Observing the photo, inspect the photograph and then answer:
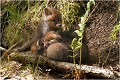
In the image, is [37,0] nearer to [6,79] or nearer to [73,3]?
[73,3]

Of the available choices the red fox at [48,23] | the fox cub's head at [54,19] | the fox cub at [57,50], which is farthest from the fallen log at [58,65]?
the fox cub's head at [54,19]

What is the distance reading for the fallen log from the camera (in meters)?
3.97

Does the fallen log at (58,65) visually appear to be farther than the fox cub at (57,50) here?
No

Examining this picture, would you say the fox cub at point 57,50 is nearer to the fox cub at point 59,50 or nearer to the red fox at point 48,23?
the fox cub at point 59,50

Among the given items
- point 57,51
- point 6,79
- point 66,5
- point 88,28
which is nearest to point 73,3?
point 66,5

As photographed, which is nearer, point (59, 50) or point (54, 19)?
point (59, 50)

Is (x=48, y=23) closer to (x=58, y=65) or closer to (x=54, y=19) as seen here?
(x=54, y=19)

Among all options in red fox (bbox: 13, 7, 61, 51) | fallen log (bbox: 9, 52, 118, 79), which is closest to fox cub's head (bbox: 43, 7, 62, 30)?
red fox (bbox: 13, 7, 61, 51)

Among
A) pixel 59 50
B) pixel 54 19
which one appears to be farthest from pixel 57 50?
pixel 54 19

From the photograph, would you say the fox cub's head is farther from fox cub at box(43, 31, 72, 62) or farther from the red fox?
fox cub at box(43, 31, 72, 62)

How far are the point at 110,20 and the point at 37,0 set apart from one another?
1.70m

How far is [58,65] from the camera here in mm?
4289

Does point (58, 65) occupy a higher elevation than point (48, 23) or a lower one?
lower

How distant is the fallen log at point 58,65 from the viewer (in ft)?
13.0
